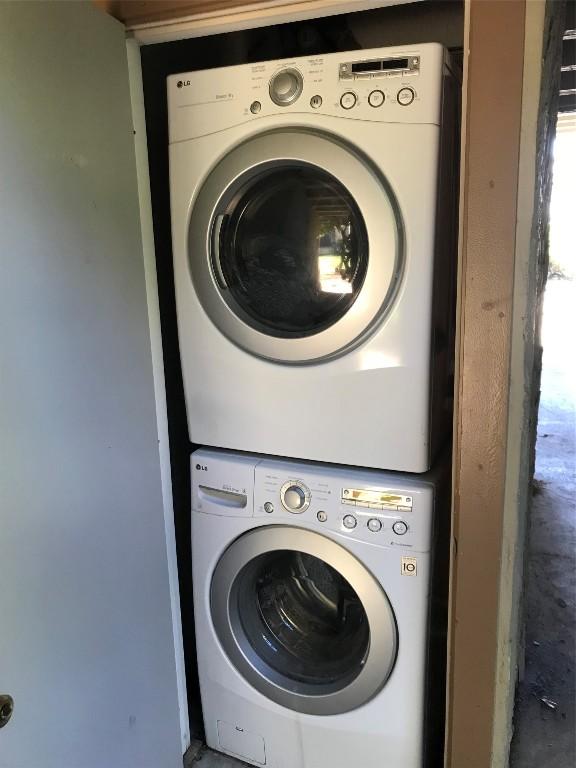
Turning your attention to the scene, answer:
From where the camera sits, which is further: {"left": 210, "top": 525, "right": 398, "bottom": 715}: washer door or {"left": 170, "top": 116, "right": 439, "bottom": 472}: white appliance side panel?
{"left": 210, "top": 525, "right": 398, "bottom": 715}: washer door

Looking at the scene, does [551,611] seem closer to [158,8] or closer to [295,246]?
[295,246]

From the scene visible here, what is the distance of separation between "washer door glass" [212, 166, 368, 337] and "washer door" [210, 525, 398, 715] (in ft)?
1.54


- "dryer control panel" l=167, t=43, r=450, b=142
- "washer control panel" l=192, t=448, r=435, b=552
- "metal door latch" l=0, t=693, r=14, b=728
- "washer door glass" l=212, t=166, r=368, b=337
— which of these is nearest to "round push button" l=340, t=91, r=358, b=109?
"dryer control panel" l=167, t=43, r=450, b=142

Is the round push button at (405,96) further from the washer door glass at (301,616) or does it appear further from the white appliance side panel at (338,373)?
the washer door glass at (301,616)

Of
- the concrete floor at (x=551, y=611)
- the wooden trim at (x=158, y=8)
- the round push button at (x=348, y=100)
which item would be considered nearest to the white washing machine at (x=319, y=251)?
the round push button at (x=348, y=100)

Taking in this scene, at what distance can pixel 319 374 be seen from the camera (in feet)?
3.95

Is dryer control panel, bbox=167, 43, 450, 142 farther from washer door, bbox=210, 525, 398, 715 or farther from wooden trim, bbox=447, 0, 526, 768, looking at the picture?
washer door, bbox=210, 525, 398, 715

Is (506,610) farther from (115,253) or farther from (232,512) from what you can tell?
(115,253)

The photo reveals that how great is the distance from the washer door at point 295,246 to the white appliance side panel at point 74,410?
171 millimetres

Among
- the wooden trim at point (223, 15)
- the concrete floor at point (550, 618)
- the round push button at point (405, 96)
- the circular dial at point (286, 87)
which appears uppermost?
the wooden trim at point (223, 15)

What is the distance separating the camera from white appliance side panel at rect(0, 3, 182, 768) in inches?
35.3

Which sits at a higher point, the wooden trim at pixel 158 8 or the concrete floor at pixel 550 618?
the wooden trim at pixel 158 8

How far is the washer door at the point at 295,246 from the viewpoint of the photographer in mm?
1097

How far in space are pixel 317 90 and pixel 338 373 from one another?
53cm
